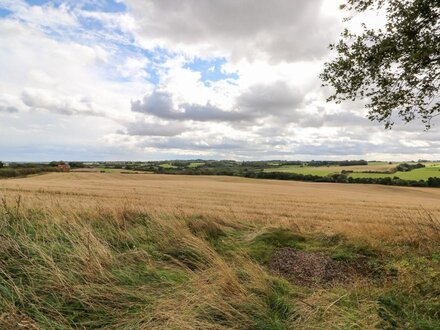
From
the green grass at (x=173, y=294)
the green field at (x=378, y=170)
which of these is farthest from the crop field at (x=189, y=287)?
the green field at (x=378, y=170)

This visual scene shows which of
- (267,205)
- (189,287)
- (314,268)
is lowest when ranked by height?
(267,205)

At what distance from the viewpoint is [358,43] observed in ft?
32.7

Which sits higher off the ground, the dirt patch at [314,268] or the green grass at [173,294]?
the green grass at [173,294]

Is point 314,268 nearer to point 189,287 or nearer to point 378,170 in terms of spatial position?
point 189,287

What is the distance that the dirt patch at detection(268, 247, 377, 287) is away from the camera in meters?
5.89

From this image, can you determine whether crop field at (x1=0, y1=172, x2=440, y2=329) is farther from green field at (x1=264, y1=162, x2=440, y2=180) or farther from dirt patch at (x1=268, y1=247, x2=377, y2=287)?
green field at (x1=264, y1=162, x2=440, y2=180)

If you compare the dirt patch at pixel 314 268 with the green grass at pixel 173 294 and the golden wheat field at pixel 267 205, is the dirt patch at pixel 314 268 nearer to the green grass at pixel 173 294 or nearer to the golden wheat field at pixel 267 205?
the green grass at pixel 173 294

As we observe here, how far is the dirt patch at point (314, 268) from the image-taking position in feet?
19.3

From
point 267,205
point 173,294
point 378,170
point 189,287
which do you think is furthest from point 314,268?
point 378,170

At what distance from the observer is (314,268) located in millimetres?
6582

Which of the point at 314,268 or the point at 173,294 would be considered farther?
the point at 314,268

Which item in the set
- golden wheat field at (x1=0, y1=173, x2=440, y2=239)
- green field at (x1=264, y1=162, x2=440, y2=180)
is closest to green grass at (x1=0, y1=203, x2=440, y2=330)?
golden wheat field at (x1=0, y1=173, x2=440, y2=239)

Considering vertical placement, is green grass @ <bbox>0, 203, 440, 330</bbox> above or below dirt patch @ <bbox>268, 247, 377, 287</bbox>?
above

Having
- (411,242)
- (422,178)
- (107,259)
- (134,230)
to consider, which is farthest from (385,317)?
(422,178)
